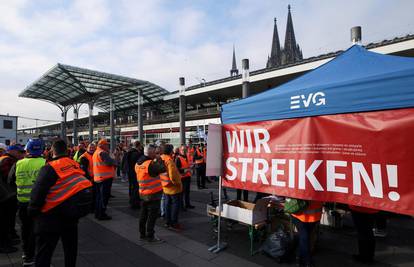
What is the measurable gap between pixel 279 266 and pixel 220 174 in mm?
1615

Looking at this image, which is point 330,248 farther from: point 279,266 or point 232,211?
point 232,211

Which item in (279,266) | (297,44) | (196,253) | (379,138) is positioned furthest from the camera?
(297,44)

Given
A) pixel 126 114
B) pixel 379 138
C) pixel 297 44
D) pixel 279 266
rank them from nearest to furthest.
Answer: pixel 379 138
pixel 279 266
pixel 126 114
pixel 297 44

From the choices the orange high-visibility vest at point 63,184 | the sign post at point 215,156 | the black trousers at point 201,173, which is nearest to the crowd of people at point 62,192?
the orange high-visibility vest at point 63,184

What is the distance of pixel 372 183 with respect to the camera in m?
2.78

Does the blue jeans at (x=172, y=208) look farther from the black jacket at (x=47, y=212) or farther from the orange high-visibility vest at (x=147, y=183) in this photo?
the black jacket at (x=47, y=212)

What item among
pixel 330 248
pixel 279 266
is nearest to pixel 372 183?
pixel 279 266

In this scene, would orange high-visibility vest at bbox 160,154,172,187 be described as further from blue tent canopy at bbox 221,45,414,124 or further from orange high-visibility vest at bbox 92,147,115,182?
blue tent canopy at bbox 221,45,414,124

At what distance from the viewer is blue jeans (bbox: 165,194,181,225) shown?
5.30 metres

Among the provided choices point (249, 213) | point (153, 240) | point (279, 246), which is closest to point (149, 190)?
point (153, 240)

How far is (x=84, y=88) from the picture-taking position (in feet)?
100

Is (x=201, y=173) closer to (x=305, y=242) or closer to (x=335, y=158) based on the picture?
(x=305, y=242)

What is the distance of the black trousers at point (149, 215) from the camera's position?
4578mm

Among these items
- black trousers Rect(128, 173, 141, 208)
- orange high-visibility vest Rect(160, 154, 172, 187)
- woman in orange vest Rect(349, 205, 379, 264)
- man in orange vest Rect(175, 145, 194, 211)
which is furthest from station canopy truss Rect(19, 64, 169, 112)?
woman in orange vest Rect(349, 205, 379, 264)
